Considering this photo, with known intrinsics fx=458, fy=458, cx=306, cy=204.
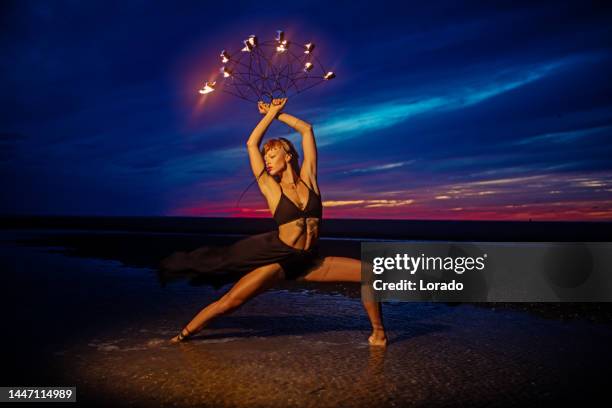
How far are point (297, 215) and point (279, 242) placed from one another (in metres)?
0.37

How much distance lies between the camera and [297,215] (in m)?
4.98

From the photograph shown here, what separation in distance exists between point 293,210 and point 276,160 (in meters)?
0.65

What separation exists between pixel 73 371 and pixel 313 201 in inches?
117

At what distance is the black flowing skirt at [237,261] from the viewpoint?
200 inches

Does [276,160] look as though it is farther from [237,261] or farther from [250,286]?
[250,286]

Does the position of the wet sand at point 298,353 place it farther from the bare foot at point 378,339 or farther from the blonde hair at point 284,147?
the blonde hair at point 284,147

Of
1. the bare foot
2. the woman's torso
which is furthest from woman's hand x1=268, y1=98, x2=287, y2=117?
the bare foot

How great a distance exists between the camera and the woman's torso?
497 cm

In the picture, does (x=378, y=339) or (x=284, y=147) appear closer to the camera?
(x=284, y=147)

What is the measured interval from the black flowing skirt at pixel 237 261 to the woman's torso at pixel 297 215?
10cm

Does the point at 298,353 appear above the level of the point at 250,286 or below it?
below

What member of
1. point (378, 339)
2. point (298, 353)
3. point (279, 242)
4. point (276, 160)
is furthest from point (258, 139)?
point (378, 339)

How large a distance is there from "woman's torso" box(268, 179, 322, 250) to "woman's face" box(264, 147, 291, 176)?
239 millimetres

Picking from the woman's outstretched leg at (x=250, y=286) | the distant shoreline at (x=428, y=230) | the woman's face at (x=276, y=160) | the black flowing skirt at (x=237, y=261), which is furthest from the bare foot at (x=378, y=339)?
the distant shoreline at (x=428, y=230)
